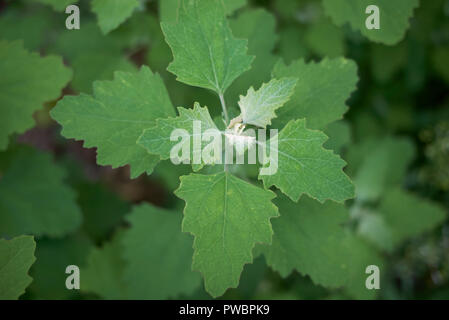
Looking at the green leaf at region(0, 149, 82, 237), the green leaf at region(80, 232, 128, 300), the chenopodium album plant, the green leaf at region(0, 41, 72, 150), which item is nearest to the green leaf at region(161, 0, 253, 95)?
the chenopodium album plant

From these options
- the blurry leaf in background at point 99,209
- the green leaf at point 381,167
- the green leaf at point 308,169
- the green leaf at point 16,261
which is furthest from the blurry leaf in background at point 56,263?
the green leaf at point 381,167

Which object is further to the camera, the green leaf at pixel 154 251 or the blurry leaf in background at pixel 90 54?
the blurry leaf in background at pixel 90 54

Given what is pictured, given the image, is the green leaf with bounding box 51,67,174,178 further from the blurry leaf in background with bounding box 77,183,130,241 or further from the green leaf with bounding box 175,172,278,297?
the blurry leaf in background with bounding box 77,183,130,241

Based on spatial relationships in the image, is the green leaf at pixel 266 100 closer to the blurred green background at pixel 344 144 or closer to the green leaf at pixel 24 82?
the blurred green background at pixel 344 144

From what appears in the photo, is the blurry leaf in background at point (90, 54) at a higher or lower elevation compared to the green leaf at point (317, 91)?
higher

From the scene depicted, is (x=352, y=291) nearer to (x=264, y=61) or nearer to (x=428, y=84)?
(x=264, y=61)

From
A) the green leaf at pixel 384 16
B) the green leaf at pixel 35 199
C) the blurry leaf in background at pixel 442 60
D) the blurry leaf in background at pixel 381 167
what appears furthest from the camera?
the blurry leaf in background at pixel 442 60

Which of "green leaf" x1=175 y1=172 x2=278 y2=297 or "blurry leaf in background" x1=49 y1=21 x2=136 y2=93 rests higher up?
"blurry leaf in background" x1=49 y1=21 x2=136 y2=93
